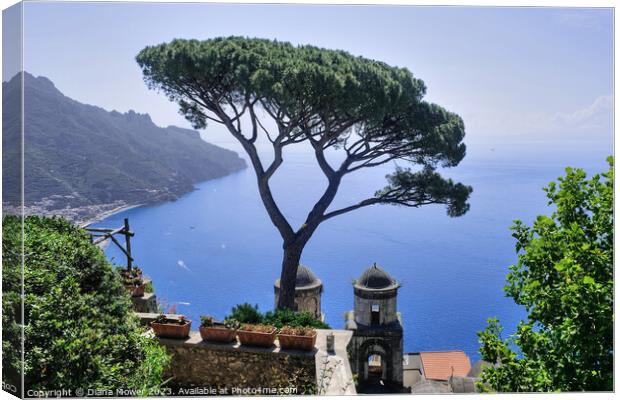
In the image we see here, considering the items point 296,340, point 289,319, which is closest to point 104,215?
point 289,319

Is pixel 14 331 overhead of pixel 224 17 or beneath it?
beneath

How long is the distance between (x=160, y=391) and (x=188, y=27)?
422cm

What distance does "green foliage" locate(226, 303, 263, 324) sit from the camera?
23.0 feet

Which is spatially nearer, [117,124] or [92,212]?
[92,212]

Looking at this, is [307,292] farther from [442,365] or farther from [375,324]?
[442,365]

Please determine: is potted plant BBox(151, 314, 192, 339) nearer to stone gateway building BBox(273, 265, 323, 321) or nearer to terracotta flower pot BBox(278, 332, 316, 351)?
terracotta flower pot BBox(278, 332, 316, 351)

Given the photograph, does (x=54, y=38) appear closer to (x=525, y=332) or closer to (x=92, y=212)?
(x=92, y=212)

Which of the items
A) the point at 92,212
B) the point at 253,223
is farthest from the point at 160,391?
the point at 253,223

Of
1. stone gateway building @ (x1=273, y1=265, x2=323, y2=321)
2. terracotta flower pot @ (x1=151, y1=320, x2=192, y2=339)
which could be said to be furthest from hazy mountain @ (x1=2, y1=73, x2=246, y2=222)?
stone gateway building @ (x1=273, y1=265, x2=323, y2=321)

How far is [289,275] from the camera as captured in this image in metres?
9.43

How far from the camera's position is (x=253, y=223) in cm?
3353

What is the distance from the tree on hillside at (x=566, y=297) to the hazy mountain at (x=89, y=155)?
457 cm

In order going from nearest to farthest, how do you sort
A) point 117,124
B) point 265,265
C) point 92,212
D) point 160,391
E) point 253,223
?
point 160,391
point 92,212
point 117,124
point 265,265
point 253,223

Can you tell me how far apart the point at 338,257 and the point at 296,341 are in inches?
929
